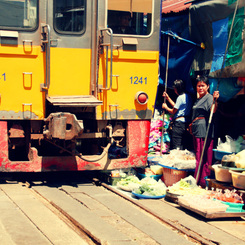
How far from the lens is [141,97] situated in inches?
303

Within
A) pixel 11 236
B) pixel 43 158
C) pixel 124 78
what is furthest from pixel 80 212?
pixel 124 78

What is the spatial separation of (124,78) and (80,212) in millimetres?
2398

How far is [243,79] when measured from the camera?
7.39m

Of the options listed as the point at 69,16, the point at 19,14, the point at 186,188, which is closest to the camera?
the point at 186,188

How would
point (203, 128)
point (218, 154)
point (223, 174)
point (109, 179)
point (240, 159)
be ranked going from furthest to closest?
point (109, 179) → point (203, 128) → point (218, 154) → point (223, 174) → point (240, 159)

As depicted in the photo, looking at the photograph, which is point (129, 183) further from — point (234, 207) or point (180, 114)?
point (180, 114)

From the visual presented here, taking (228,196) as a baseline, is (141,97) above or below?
above

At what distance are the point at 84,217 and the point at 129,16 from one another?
3297 mm

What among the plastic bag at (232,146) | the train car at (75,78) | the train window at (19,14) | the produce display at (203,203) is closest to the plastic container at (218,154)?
the plastic bag at (232,146)

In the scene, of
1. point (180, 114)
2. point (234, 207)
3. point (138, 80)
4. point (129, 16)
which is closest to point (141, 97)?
point (138, 80)

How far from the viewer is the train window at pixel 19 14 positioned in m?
7.13

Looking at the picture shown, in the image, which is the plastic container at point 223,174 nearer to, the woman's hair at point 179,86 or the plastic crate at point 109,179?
the plastic crate at point 109,179

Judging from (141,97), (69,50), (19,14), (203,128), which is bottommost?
(203,128)

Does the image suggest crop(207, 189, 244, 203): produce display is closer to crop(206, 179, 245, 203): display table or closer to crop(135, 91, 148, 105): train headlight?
crop(206, 179, 245, 203): display table
